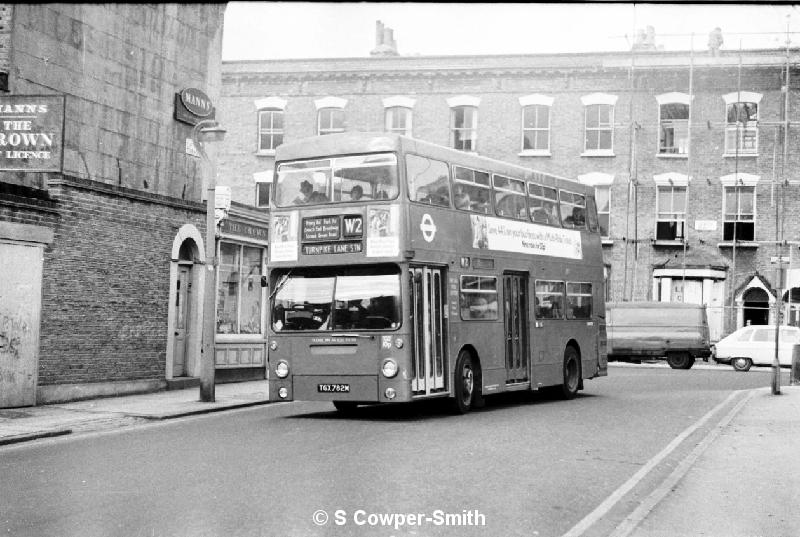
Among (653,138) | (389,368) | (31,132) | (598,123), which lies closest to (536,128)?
(598,123)

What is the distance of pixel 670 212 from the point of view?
45.7 m

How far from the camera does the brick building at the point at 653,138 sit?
4481 centimetres

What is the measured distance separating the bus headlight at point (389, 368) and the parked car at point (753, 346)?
24.3 m

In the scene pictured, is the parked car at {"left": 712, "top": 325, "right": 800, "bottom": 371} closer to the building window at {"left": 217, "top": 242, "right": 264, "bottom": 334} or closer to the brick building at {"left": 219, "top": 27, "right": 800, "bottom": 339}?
the brick building at {"left": 219, "top": 27, "right": 800, "bottom": 339}

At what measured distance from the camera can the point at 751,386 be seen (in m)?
28.1

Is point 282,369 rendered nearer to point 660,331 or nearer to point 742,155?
point 660,331

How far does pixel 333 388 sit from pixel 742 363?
80.8 ft

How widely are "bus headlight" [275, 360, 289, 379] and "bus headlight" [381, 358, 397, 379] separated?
1.63m

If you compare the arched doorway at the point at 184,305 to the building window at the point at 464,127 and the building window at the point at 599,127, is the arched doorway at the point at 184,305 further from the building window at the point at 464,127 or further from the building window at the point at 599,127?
the building window at the point at 599,127

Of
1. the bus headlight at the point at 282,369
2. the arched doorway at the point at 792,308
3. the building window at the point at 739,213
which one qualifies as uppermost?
the building window at the point at 739,213

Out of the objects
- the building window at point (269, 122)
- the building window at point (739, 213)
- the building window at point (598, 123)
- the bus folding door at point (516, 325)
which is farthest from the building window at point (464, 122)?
the bus folding door at point (516, 325)

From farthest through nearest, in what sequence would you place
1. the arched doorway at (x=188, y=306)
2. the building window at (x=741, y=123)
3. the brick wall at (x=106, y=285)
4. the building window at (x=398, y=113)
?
the building window at (x=398, y=113), the building window at (x=741, y=123), the arched doorway at (x=188, y=306), the brick wall at (x=106, y=285)

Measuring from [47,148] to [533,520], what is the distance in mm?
12163

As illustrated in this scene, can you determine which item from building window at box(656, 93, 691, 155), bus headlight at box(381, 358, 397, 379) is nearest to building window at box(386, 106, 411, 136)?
building window at box(656, 93, 691, 155)
